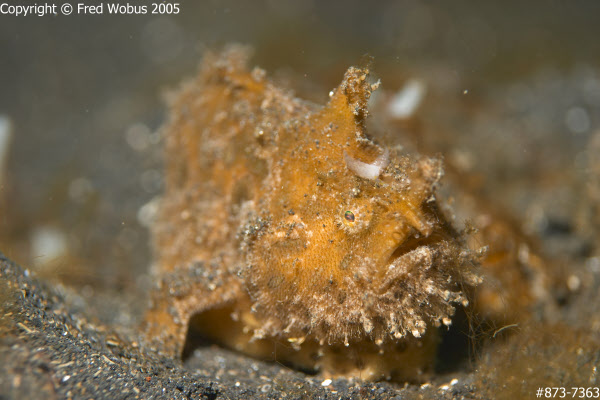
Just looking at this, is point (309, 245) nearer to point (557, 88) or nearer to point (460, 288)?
point (460, 288)

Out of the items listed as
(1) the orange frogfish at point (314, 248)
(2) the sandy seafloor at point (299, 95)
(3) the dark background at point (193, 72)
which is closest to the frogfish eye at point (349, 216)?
(1) the orange frogfish at point (314, 248)

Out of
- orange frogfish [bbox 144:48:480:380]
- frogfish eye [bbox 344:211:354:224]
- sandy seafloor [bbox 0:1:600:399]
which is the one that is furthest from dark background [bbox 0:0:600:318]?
frogfish eye [bbox 344:211:354:224]

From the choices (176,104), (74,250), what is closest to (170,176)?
(176,104)

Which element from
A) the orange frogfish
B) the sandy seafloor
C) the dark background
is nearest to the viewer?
the orange frogfish

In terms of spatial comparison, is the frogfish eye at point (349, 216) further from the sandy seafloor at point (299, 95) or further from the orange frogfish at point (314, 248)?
the sandy seafloor at point (299, 95)

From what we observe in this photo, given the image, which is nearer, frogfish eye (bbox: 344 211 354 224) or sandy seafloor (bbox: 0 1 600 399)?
frogfish eye (bbox: 344 211 354 224)

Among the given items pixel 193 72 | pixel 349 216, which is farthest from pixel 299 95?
pixel 193 72

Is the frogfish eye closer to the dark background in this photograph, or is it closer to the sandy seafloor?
the sandy seafloor
